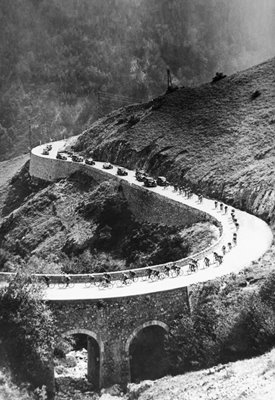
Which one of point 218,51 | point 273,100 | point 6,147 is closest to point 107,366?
point 273,100

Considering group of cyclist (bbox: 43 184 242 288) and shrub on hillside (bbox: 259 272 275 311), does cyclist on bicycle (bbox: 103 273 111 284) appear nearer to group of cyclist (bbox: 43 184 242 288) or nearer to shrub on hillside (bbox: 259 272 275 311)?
group of cyclist (bbox: 43 184 242 288)

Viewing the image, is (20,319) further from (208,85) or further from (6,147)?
(6,147)

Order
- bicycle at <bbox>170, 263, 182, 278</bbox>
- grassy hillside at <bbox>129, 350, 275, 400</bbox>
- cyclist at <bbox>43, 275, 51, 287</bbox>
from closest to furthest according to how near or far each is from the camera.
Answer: grassy hillside at <bbox>129, 350, 275, 400</bbox>, cyclist at <bbox>43, 275, 51, 287</bbox>, bicycle at <bbox>170, 263, 182, 278</bbox>

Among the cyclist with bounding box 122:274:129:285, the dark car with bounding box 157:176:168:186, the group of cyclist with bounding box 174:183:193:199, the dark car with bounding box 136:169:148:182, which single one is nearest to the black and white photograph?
the cyclist with bounding box 122:274:129:285

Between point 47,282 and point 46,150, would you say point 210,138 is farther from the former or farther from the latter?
point 47,282

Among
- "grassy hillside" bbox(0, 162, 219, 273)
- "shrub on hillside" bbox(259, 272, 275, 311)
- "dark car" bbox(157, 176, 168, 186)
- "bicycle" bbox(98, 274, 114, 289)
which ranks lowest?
"grassy hillside" bbox(0, 162, 219, 273)

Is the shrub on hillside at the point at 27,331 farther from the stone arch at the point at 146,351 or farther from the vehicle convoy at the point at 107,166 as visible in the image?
the vehicle convoy at the point at 107,166

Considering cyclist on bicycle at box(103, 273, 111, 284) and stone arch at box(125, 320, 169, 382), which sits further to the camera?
cyclist on bicycle at box(103, 273, 111, 284)

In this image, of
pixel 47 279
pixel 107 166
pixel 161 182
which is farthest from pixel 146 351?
pixel 107 166
